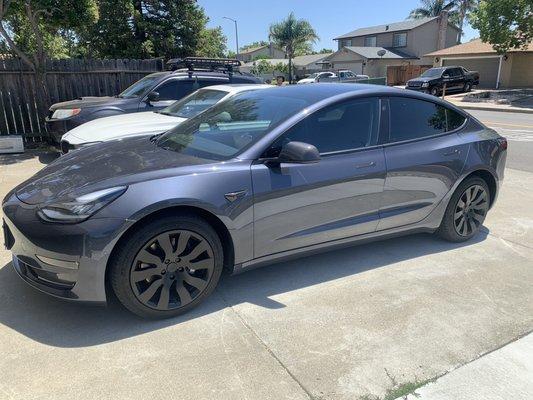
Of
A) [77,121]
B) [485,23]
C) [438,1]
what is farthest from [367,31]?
[77,121]

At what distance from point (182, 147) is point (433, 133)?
92.9 inches

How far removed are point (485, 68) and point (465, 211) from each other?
36649 millimetres

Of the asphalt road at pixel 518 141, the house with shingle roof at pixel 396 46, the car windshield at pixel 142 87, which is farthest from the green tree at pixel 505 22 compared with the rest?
the car windshield at pixel 142 87

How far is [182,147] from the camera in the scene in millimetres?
3600

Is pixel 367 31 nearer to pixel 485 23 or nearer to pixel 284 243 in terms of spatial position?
pixel 485 23

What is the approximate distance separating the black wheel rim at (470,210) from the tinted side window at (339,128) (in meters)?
1.31

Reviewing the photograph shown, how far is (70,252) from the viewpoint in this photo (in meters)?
2.72

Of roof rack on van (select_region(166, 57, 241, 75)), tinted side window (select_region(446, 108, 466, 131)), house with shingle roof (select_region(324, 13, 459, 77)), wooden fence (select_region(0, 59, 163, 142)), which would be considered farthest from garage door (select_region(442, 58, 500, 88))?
tinted side window (select_region(446, 108, 466, 131))

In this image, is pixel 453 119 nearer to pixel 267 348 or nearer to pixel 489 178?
pixel 489 178

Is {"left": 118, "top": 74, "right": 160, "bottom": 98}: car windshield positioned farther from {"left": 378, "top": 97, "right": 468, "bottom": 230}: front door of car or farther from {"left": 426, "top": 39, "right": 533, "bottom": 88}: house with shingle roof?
{"left": 426, "top": 39, "right": 533, "bottom": 88}: house with shingle roof

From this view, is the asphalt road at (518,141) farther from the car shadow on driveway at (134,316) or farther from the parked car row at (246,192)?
the car shadow on driveway at (134,316)

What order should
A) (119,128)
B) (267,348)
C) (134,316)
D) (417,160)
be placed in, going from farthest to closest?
(119,128) → (417,160) → (134,316) → (267,348)

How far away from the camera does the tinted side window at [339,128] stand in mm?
3477

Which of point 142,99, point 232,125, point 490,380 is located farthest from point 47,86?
point 490,380
